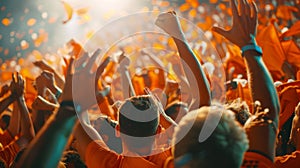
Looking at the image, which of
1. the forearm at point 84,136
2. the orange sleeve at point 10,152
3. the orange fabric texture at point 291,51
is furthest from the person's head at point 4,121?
the orange fabric texture at point 291,51

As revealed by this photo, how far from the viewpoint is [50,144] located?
134cm

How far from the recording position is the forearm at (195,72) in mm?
2074

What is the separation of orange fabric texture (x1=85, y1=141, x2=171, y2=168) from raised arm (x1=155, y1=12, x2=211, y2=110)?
1.18ft

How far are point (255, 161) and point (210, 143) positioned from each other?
14.5 inches

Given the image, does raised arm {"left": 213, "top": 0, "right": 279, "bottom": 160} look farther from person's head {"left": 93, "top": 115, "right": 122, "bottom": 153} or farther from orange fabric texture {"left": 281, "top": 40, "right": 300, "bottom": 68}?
orange fabric texture {"left": 281, "top": 40, "right": 300, "bottom": 68}

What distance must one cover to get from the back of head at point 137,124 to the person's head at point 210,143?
0.60 metres

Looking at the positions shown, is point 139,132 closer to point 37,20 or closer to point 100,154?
point 100,154

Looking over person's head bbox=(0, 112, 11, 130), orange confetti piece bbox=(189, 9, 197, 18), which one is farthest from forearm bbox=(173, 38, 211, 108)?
orange confetti piece bbox=(189, 9, 197, 18)

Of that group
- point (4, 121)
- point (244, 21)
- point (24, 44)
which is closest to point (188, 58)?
point (244, 21)

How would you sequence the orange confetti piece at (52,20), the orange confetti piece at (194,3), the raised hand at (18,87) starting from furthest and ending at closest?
the orange confetti piece at (52,20)
the orange confetti piece at (194,3)
the raised hand at (18,87)

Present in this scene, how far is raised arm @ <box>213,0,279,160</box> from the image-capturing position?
5.56ft

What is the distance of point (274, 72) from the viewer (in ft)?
15.8

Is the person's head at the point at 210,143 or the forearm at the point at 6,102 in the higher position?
the forearm at the point at 6,102

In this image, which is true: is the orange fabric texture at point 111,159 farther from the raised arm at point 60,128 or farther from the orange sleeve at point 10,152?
the orange sleeve at point 10,152
